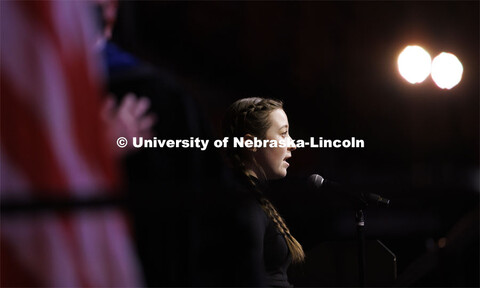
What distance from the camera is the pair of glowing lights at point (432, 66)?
3.71m

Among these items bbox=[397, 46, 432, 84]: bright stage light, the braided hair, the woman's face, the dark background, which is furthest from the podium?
bbox=[397, 46, 432, 84]: bright stage light

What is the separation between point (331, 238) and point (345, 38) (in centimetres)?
213

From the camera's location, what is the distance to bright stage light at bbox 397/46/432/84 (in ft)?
12.2

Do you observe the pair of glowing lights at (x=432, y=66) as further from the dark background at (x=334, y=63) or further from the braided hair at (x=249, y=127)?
the braided hair at (x=249, y=127)

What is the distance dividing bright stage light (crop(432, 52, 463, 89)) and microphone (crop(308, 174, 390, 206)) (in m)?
2.48

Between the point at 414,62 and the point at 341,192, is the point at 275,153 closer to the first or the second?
the point at 341,192

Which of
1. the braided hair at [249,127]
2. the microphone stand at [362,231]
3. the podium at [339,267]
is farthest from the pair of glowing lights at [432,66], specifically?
the microphone stand at [362,231]

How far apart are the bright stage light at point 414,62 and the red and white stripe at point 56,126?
2101 mm

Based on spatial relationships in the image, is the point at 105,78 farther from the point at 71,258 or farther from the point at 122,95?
the point at 71,258

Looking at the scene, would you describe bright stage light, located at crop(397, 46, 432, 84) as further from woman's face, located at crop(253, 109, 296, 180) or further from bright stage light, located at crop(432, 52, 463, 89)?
woman's face, located at crop(253, 109, 296, 180)

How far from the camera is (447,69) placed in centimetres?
369

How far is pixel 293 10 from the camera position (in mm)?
3924

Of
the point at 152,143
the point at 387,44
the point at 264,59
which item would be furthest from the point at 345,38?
the point at 152,143

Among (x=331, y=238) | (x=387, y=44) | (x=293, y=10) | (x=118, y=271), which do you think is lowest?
(x=118, y=271)
